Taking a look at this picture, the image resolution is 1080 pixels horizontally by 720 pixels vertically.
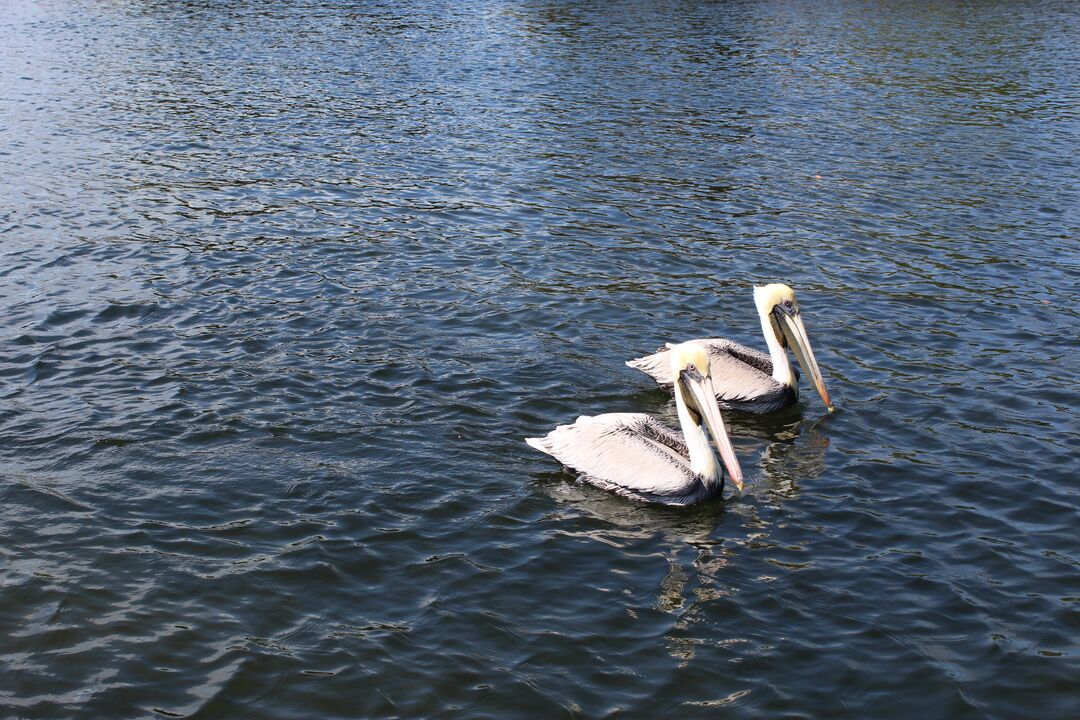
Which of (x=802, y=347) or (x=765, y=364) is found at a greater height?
(x=802, y=347)

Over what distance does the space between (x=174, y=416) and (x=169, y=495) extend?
1.42 meters

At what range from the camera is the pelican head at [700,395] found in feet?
29.0

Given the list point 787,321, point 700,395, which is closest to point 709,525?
point 700,395

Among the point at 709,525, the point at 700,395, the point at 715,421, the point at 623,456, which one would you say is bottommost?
the point at 709,525

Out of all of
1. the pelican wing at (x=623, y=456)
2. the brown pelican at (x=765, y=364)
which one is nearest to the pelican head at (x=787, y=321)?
the brown pelican at (x=765, y=364)

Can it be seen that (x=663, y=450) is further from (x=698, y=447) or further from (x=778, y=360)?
(x=778, y=360)

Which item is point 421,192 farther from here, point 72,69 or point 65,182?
point 72,69

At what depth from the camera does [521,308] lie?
1282cm

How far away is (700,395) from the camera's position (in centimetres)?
907

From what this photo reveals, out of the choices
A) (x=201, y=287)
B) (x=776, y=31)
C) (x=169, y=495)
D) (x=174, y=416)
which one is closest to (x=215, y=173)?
(x=201, y=287)

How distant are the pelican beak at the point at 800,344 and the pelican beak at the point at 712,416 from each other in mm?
1652

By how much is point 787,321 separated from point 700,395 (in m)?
2.12

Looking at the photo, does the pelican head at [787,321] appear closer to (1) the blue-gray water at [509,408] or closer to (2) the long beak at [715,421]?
(1) the blue-gray water at [509,408]

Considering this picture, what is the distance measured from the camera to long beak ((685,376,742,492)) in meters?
8.83
